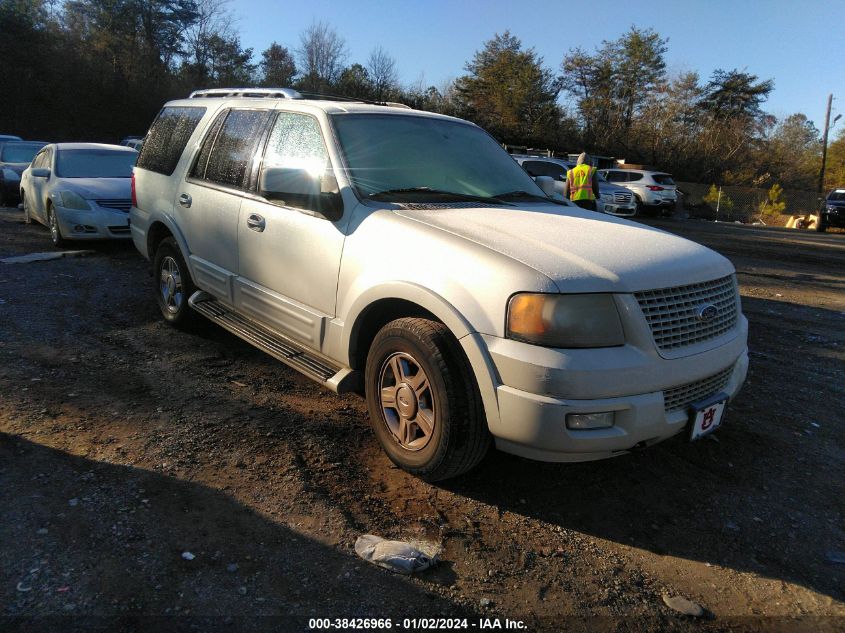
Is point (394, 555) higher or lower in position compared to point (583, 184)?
lower

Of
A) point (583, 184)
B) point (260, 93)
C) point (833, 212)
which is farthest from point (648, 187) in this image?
point (260, 93)

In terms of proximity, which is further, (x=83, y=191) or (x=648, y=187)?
(x=648, y=187)

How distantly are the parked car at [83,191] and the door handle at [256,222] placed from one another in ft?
18.6

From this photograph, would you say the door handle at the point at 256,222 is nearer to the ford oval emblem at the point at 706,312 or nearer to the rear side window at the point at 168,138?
the rear side window at the point at 168,138

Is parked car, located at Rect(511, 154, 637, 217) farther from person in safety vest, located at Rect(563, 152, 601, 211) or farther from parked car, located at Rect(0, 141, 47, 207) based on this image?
parked car, located at Rect(0, 141, 47, 207)

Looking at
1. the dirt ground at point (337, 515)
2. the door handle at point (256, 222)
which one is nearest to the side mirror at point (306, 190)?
the door handle at point (256, 222)

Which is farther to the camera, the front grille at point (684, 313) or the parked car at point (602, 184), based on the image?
the parked car at point (602, 184)

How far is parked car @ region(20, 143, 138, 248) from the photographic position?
28.9ft

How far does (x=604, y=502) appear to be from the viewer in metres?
3.15

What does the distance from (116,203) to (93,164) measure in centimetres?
139

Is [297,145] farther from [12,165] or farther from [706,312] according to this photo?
[12,165]

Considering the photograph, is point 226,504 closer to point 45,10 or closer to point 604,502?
point 604,502

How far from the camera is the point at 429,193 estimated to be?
3.72 m

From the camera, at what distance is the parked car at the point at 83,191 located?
8.80 meters
